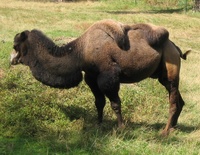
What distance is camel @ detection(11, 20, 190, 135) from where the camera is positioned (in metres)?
7.20

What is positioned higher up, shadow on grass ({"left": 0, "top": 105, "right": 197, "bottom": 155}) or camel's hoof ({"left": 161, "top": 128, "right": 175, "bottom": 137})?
shadow on grass ({"left": 0, "top": 105, "right": 197, "bottom": 155})

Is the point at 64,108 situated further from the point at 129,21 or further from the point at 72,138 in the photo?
the point at 129,21

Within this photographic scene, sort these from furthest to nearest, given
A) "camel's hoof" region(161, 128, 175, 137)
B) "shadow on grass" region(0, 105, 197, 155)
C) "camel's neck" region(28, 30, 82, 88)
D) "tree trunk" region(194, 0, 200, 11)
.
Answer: "tree trunk" region(194, 0, 200, 11) → "camel's hoof" region(161, 128, 175, 137) → "camel's neck" region(28, 30, 82, 88) → "shadow on grass" region(0, 105, 197, 155)

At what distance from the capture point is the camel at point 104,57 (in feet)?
23.6

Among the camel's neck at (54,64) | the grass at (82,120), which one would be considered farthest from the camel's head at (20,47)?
the grass at (82,120)

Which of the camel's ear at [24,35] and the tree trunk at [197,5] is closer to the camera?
the camel's ear at [24,35]

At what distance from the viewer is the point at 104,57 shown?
280 inches

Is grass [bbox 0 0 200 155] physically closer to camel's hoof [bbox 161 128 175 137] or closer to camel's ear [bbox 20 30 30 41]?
camel's hoof [bbox 161 128 175 137]

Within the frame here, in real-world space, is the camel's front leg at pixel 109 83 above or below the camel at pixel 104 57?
below

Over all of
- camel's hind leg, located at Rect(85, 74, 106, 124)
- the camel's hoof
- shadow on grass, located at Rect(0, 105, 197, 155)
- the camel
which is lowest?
the camel's hoof

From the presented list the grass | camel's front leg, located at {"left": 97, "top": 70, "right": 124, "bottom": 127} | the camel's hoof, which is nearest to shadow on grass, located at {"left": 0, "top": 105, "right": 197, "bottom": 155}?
the grass

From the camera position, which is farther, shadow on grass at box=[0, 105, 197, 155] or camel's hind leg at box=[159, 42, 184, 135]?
camel's hind leg at box=[159, 42, 184, 135]

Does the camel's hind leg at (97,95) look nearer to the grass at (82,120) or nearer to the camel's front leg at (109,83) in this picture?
the grass at (82,120)

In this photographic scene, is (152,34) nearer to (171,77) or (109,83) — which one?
(171,77)
